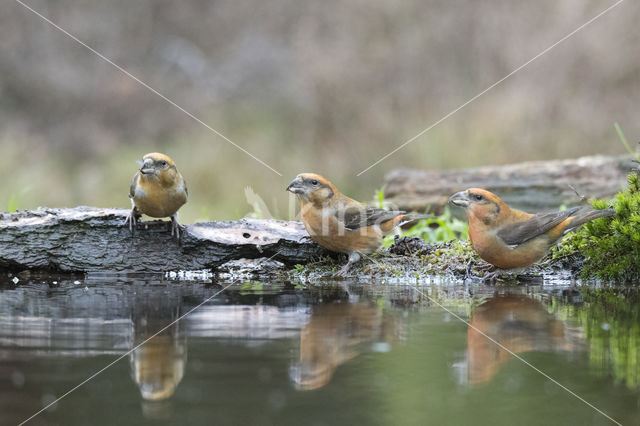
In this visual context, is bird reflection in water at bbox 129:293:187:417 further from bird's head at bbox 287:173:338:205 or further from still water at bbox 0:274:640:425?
bird's head at bbox 287:173:338:205

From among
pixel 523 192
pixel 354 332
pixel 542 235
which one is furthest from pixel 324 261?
pixel 523 192

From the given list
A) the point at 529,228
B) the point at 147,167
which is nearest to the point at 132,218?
the point at 147,167

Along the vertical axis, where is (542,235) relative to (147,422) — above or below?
above

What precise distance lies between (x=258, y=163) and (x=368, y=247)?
783 centimetres

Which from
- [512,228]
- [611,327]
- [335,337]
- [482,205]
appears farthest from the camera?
[482,205]

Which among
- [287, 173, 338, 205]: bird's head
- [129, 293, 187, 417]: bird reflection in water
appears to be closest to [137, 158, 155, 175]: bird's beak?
[287, 173, 338, 205]: bird's head

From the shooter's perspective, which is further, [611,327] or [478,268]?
[478,268]

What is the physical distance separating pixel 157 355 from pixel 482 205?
3.18 m

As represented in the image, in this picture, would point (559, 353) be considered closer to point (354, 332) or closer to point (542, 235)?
point (354, 332)

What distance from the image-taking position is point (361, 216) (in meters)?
5.77

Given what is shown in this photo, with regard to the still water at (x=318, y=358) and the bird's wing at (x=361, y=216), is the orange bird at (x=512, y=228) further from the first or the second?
the bird's wing at (x=361, y=216)

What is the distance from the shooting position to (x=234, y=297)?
15.5 feet

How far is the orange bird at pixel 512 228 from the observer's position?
5.22 m

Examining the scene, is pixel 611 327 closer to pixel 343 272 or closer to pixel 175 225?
pixel 343 272
